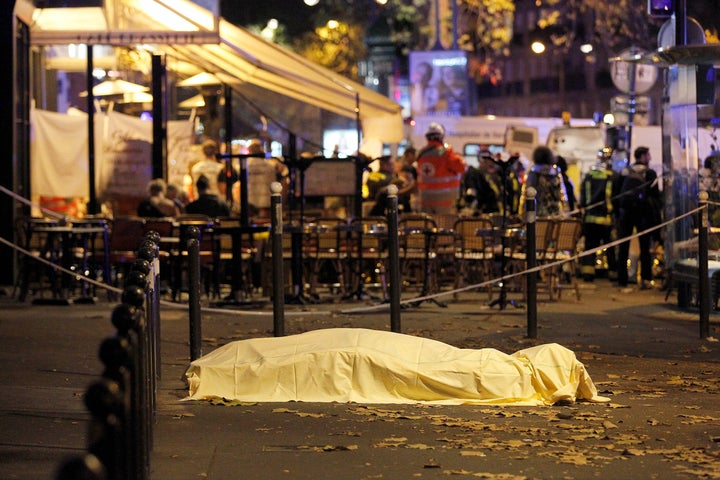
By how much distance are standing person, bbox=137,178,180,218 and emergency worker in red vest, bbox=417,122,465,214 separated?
11.5ft

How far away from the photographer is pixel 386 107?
25.4 metres

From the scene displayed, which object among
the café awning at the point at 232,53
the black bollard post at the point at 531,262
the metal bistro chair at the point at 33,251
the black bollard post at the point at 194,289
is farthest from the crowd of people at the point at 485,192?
the black bollard post at the point at 194,289

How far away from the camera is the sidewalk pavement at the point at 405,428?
7164 mm

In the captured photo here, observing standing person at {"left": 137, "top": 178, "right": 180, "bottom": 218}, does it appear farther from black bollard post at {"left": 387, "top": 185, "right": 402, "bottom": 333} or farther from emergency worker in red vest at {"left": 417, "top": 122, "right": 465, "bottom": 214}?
black bollard post at {"left": 387, "top": 185, "right": 402, "bottom": 333}

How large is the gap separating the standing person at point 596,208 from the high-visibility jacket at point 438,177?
8.86ft

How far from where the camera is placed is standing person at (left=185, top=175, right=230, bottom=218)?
64.6 feet

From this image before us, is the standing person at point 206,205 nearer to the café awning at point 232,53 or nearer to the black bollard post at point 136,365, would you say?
the café awning at point 232,53

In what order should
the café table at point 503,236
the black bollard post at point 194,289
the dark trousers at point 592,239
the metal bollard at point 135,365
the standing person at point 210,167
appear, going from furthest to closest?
the standing person at point 210,167, the dark trousers at point 592,239, the café table at point 503,236, the black bollard post at point 194,289, the metal bollard at point 135,365

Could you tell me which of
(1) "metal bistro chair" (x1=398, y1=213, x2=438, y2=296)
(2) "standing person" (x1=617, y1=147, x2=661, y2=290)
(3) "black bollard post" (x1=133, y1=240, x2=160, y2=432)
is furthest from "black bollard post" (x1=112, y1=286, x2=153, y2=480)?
(2) "standing person" (x1=617, y1=147, x2=661, y2=290)

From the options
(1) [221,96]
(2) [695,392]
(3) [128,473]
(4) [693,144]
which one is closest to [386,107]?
(1) [221,96]

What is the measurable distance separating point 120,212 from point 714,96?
10.2m

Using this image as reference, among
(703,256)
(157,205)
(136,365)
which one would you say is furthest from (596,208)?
(136,365)

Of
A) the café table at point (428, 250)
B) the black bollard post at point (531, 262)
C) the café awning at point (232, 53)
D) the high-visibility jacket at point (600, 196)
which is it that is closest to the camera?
the black bollard post at point (531, 262)

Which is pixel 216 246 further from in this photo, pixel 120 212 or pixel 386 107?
pixel 386 107
